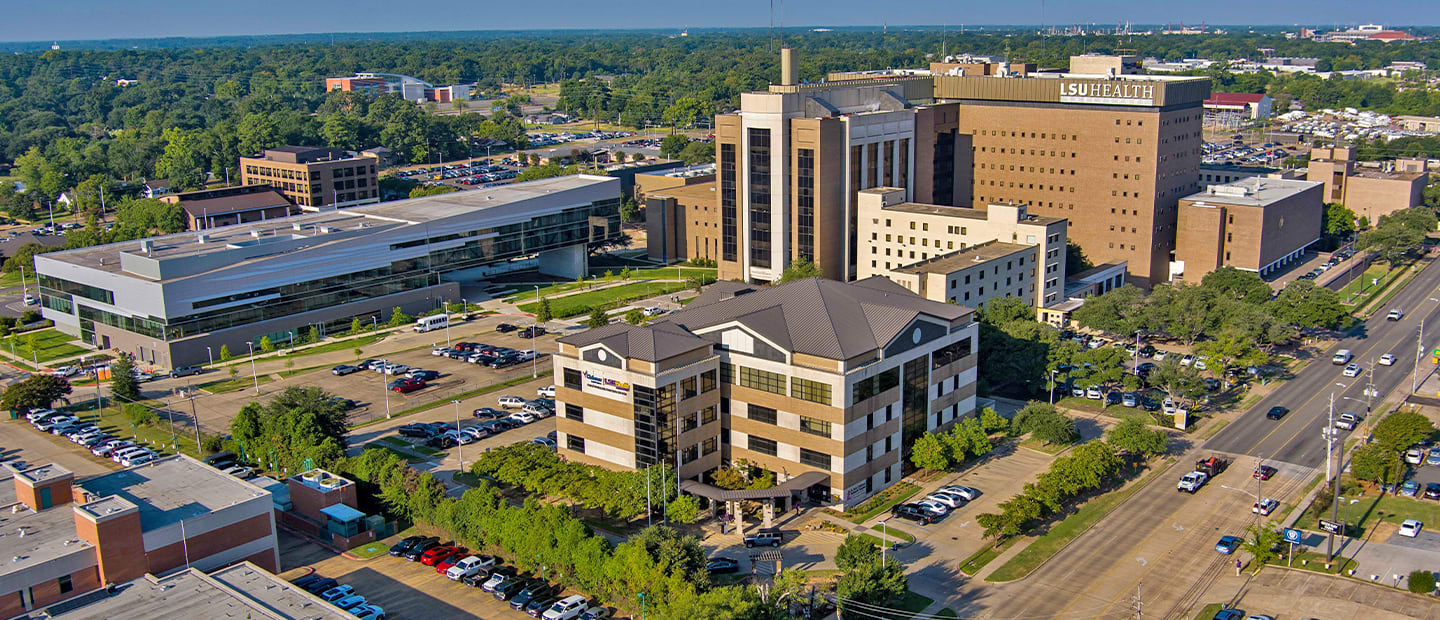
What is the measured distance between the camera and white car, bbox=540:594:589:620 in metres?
52.8

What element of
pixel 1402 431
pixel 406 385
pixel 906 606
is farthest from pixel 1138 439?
pixel 406 385

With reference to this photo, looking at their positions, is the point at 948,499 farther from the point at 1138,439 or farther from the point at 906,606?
the point at 1138,439

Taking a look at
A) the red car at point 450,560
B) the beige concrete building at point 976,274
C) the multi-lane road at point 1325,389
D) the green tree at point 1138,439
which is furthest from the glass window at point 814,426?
the beige concrete building at point 976,274

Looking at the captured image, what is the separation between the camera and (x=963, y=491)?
220ft

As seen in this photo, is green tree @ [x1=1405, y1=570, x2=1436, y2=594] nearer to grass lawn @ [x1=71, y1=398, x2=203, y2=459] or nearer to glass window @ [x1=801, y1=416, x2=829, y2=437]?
glass window @ [x1=801, y1=416, x2=829, y2=437]

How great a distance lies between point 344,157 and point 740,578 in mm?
142395

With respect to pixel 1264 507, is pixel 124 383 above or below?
above

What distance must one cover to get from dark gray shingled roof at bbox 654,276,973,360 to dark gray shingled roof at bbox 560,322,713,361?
197cm

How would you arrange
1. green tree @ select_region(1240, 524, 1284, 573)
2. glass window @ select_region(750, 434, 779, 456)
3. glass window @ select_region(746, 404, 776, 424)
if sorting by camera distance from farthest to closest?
glass window @ select_region(750, 434, 779, 456) → glass window @ select_region(746, 404, 776, 424) → green tree @ select_region(1240, 524, 1284, 573)

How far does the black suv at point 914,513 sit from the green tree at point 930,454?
14.7 ft

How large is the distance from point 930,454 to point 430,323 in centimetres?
5759

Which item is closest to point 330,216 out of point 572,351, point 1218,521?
point 572,351

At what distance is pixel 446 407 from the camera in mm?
86312

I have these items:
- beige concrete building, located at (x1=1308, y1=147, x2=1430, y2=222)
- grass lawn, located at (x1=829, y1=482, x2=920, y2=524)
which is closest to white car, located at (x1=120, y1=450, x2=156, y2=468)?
grass lawn, located at (x1=829, y1=482, x2=920, y2=524)
